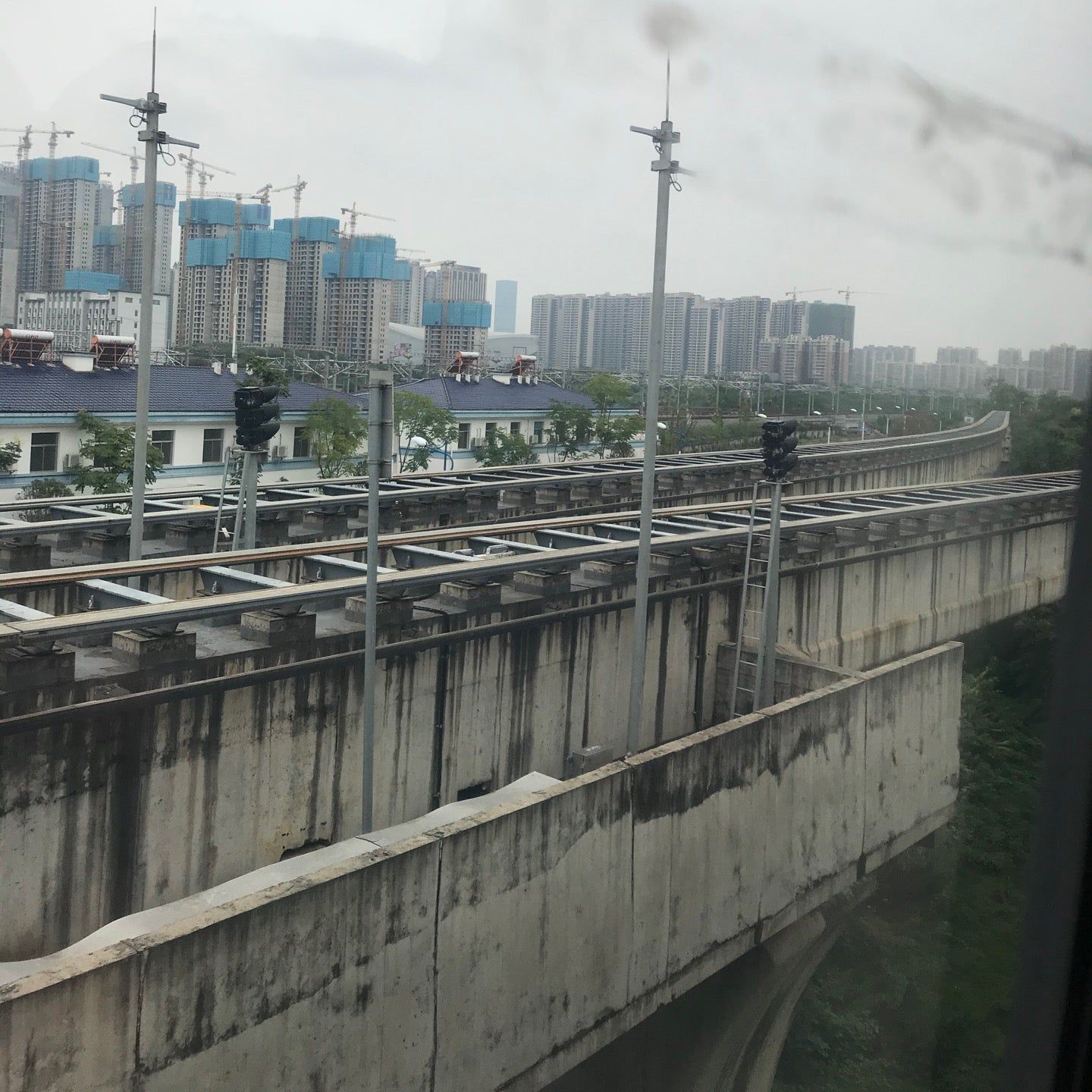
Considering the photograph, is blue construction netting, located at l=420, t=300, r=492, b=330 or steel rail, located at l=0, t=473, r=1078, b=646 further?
blue construction netting, located at l=420, t=300, r=492, b=330

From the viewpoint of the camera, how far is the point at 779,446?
11352 millimetres

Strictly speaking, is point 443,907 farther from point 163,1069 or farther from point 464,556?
point 464,556

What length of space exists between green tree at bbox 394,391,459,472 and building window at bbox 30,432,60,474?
9.45 metres

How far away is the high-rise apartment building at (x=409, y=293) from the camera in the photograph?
6844 cm

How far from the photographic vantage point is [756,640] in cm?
1463

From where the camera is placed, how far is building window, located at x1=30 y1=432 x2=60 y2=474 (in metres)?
26.1

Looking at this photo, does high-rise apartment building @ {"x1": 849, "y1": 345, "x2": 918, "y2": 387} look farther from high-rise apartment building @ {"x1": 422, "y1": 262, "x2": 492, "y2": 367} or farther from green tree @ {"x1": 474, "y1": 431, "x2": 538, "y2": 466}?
high-rise apartment building @ {"x1": 422, "y1": 262, "x2": 492, "y2": 367}

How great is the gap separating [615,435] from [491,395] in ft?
17.4

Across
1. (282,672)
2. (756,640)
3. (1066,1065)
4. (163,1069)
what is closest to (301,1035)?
(163,1069)

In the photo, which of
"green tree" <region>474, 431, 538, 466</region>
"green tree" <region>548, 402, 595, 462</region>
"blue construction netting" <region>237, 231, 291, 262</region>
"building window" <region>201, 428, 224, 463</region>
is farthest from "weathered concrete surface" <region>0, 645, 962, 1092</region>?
"blue construction netting" <region>237, 231, 291, 262</region>

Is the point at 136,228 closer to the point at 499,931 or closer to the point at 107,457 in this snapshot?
the point at 107,457

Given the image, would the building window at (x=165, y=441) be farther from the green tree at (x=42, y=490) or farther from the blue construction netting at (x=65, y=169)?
the blue construction netting at (x=65, y=169)

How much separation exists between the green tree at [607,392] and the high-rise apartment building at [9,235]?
62.1ft

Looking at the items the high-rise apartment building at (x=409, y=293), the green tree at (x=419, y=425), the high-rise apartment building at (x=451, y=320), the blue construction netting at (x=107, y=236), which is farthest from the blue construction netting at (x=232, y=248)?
the green tree at (x=419, y=425)
